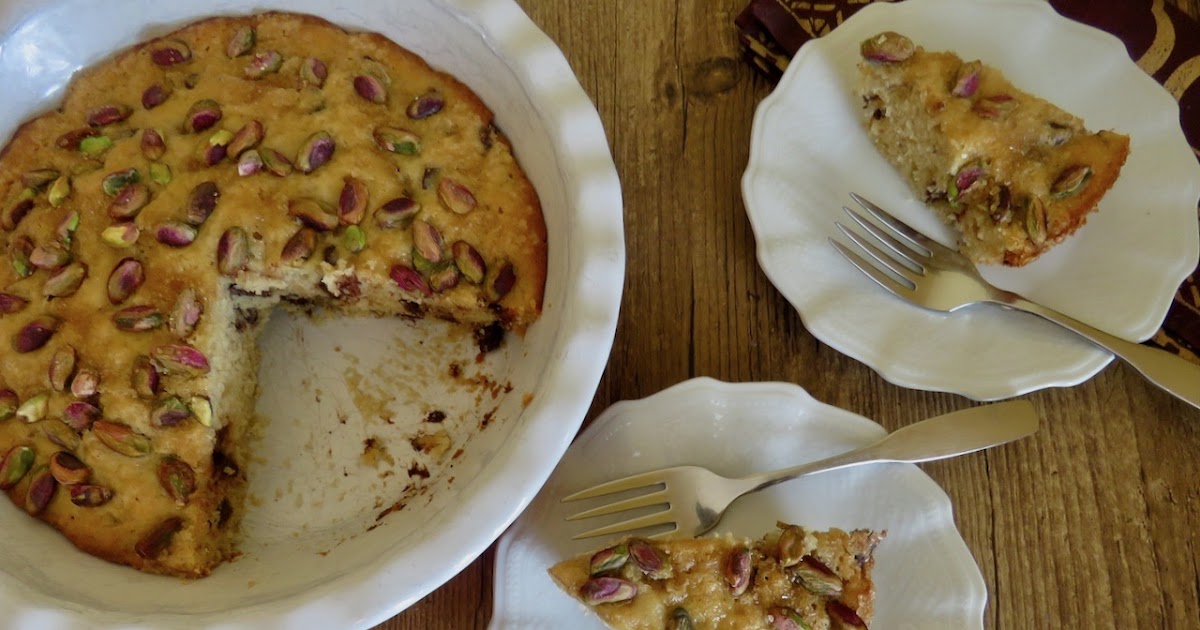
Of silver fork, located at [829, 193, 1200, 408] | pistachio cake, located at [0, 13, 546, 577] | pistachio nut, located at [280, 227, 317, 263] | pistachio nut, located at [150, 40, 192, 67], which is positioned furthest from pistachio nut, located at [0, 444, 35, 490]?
silver fork, located at [829, 193, 1200, 408]

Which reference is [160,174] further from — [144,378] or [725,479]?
[725,479]

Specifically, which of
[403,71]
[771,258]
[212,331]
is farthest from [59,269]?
[771,258]

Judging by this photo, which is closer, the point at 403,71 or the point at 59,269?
the point at 59,269

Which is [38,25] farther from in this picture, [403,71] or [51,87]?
[403,71]

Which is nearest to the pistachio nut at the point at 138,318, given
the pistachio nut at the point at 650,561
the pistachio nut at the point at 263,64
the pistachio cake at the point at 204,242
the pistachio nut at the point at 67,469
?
the pistachio cake at the point at 204,242

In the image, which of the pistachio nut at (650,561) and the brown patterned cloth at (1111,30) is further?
the brown patterned cloth at (1111,30)

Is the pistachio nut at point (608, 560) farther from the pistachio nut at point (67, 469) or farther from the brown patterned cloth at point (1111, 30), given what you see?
the brown patterned cloth at point (1111, 30)
